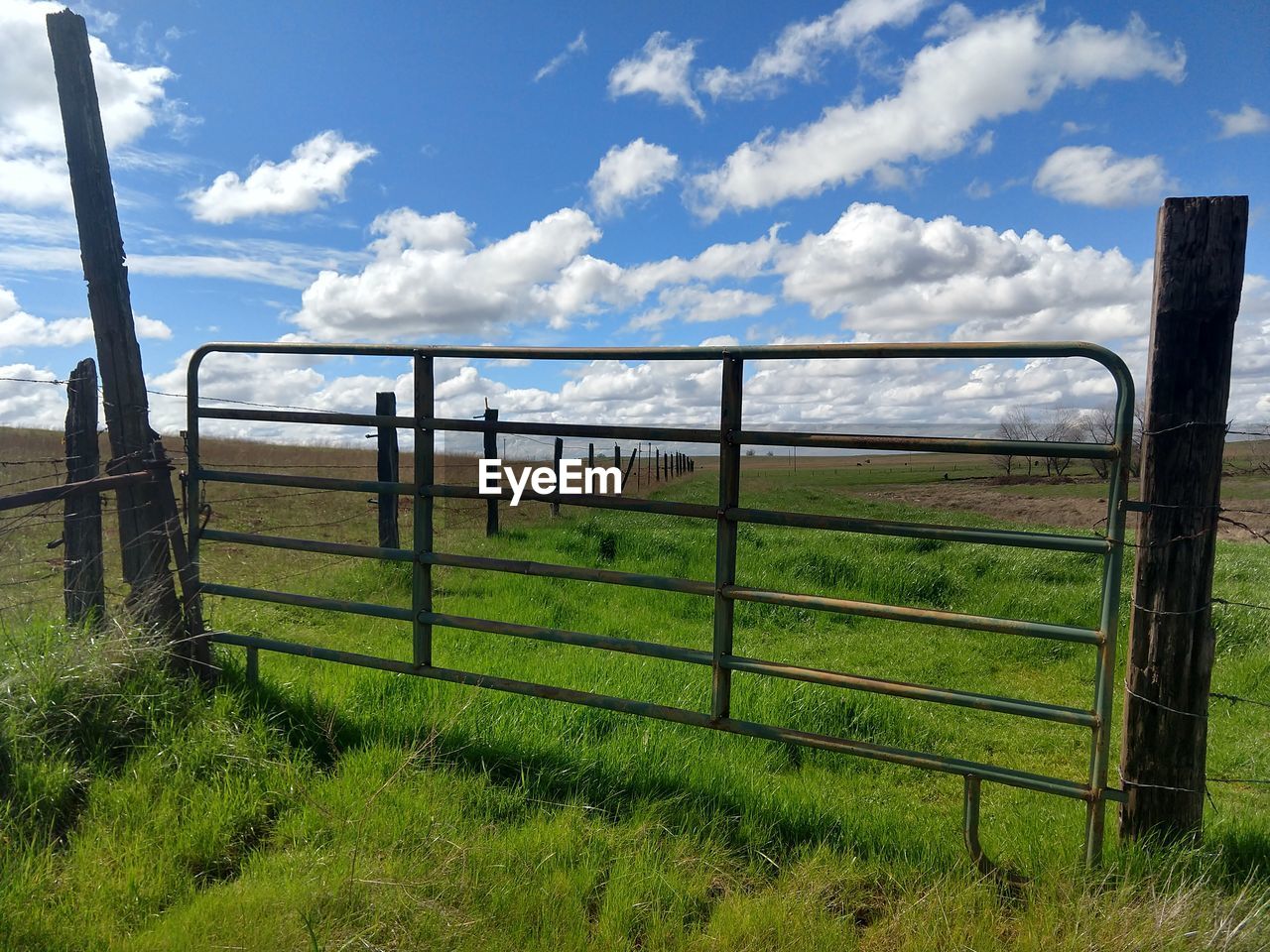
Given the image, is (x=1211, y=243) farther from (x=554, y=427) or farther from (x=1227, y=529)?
(x=1227, y=529)

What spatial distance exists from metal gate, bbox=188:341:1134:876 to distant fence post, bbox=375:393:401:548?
4895 millimetres

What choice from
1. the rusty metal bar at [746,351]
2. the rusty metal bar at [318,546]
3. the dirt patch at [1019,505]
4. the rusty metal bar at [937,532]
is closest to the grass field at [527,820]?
the rusty metal bar at [318,546]

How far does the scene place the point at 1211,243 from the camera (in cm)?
298

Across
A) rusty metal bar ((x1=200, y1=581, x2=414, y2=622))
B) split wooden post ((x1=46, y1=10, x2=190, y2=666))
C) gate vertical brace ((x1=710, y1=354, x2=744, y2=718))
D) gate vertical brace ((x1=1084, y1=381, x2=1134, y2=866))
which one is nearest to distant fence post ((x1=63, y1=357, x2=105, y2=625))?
split wooden post ((x1=46, y1=10, x2=190, y2=666))

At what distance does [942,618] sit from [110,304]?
4735mm

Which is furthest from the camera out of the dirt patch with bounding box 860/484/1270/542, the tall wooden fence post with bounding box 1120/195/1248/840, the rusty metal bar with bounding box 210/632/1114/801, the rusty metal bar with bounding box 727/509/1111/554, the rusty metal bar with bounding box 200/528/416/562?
the dirt patch with bounding box 860/484/1270/542

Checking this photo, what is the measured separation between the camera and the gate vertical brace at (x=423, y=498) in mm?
4211

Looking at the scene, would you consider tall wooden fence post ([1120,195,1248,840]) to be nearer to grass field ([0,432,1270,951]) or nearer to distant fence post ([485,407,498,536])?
grass field ([0,432,1270,951])

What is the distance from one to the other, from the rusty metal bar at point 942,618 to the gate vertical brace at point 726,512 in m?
0.08

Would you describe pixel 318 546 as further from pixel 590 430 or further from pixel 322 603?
pixel 590 430

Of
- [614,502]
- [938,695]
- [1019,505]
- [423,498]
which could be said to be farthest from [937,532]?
[1019,505]

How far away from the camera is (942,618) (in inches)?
132

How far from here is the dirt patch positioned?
20938 mm

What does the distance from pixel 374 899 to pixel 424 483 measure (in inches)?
80.7
